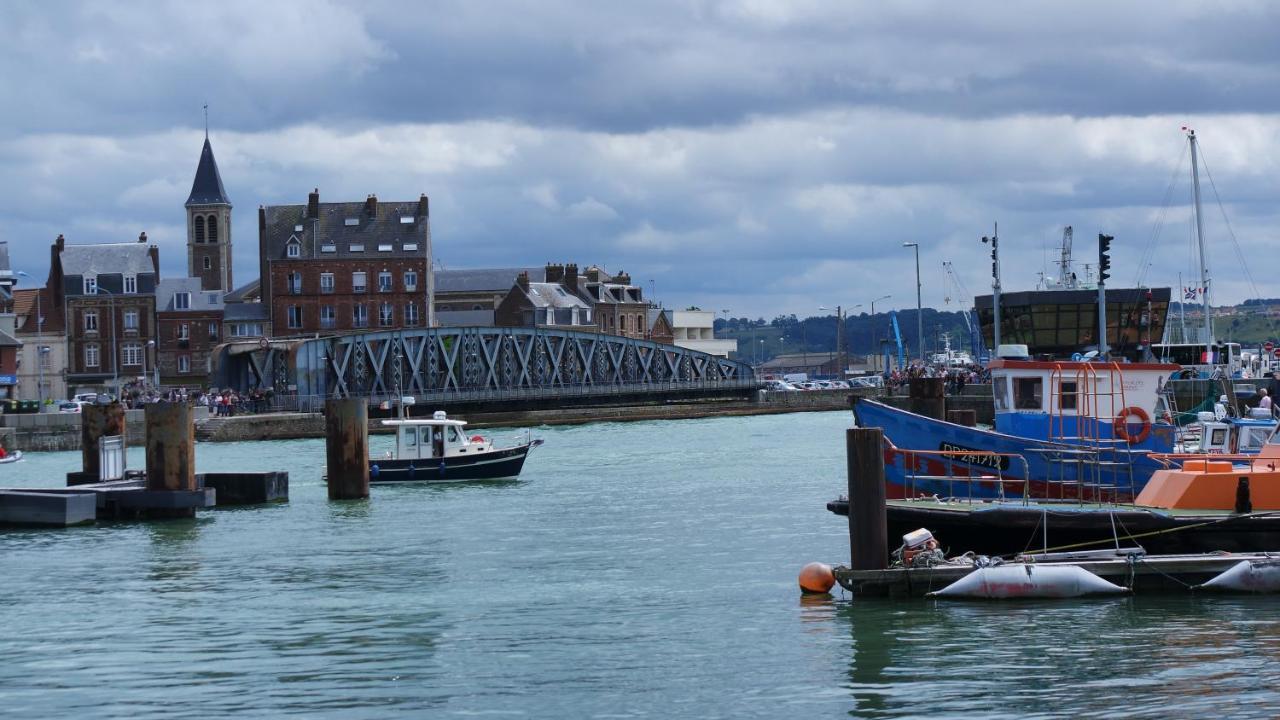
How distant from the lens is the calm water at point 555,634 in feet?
68.4

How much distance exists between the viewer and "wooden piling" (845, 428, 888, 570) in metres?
24.7

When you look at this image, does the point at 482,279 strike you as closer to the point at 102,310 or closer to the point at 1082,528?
the point at 102,310

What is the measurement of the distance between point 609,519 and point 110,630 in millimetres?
17951

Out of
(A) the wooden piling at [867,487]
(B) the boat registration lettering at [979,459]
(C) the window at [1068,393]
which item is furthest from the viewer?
(C) the window at [1068,393]

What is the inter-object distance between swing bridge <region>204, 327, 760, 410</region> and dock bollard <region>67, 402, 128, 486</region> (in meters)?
52.2

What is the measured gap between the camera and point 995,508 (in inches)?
1113

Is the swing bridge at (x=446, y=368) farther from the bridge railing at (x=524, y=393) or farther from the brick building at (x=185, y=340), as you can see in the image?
the brick building at (x=185, y=340)

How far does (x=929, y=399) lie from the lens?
51094 mm

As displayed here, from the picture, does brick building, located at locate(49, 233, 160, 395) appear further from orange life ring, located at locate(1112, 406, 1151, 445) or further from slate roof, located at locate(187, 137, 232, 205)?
orange life ring, located at locate(1112, 406, 1151, 445)

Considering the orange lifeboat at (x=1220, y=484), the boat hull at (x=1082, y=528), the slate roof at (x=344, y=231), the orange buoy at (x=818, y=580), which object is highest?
the slate roof at (x=344, y=231)

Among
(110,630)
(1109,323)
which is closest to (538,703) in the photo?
(110,630)

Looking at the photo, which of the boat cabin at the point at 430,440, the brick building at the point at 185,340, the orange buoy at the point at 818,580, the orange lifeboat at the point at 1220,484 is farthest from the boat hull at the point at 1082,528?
the brick building at the point at 185,340

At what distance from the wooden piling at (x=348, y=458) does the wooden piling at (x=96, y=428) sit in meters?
5.79

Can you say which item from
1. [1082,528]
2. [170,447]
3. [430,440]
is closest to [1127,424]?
[1082,528]
